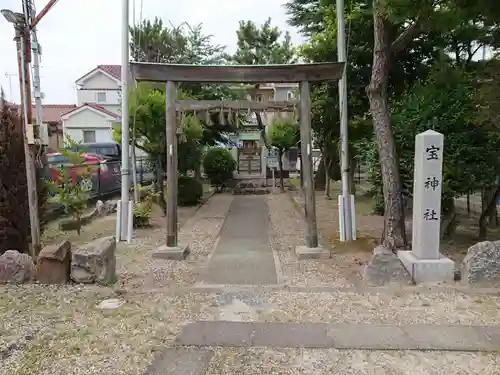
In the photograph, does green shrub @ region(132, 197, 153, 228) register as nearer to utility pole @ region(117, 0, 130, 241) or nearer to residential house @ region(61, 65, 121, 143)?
utility pole @ region(117, 0, 130, 241)

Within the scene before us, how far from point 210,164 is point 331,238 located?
997 cm

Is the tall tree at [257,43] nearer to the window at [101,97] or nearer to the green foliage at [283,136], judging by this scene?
the green foliage at [283,136]

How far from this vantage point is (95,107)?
28219 millimetres

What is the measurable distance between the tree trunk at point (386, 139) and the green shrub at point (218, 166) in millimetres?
11357

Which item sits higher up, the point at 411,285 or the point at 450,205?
the point at 450,205

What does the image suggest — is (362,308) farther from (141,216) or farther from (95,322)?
(141,216)

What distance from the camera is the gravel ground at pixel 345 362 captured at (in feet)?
10.6

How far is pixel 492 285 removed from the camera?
16.8ft

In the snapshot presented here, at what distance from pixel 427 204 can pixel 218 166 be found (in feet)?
41.8

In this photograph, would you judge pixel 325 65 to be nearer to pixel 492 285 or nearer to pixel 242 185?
pixel 492 285

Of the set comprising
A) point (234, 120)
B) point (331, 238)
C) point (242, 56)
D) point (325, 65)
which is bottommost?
point (331, 238)

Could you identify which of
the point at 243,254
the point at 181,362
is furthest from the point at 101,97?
the point at 181,362

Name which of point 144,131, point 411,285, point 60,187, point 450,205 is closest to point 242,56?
point 144,131

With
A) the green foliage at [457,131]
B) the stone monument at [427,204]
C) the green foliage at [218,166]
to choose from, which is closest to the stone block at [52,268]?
the stone monument at [427,204]
